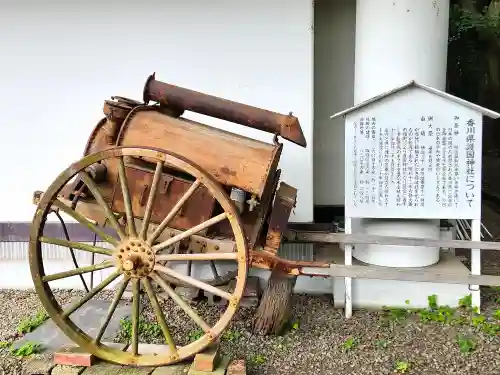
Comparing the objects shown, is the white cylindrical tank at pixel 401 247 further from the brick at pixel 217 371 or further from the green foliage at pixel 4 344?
the green foliage at pixel 4 344

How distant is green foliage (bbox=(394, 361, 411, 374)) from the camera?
13.0 feet

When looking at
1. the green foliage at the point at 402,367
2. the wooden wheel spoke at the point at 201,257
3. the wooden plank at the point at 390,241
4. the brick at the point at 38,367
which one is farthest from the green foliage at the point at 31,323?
the green foliage at the point at 402,367

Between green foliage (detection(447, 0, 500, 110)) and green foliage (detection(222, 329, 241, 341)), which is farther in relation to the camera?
green foliage (detection(447, 0, 500, 110))

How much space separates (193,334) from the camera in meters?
4.57

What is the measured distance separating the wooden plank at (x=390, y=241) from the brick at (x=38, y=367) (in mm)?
2193

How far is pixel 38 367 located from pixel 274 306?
1907 millimetres

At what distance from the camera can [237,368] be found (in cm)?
374

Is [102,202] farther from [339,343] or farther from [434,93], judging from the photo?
[434,93]

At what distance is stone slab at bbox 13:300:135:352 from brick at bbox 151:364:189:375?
91 cm

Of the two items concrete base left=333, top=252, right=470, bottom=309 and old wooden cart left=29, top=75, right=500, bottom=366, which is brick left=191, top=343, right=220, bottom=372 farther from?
concrete base left=333, top=252, right=470, bottom=309

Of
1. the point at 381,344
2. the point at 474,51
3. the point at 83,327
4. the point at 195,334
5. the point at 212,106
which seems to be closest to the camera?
the point at 212,106

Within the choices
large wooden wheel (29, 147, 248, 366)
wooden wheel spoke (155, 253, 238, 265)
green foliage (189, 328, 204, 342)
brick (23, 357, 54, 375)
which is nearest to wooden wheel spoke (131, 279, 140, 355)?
large wooden wheel (29, 147, 248, 366)

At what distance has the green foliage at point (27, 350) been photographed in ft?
13.9

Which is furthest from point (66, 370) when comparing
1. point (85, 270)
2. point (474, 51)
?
point (474, 51)
